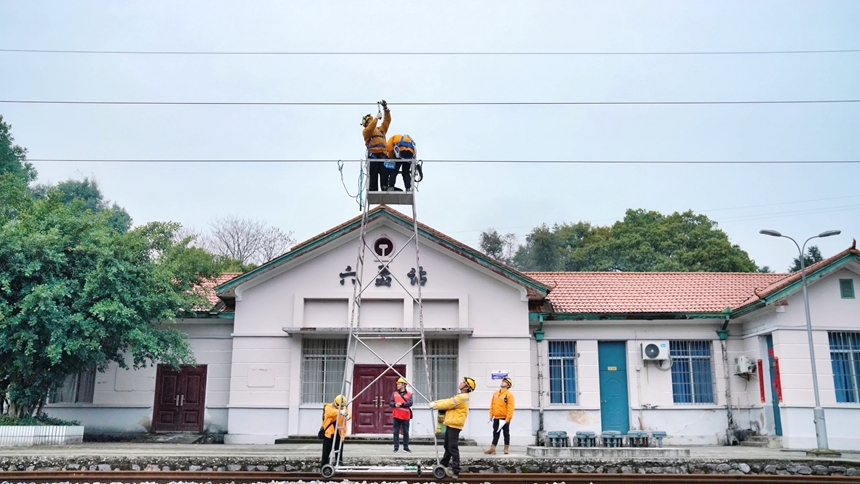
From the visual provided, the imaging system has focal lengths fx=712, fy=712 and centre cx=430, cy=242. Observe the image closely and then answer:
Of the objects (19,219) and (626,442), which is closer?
(626,442)

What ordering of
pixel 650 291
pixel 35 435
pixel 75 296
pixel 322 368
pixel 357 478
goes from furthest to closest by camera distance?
pixel 650 291, pixel 322 368, pixel 75 296, pixel 35 435, pixel 357 478

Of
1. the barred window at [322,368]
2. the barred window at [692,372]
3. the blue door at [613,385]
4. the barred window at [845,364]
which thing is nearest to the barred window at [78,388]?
the barred window at [322,368]

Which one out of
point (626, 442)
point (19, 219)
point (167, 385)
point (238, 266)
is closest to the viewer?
point (626, 442)

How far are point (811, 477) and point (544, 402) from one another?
8183mm

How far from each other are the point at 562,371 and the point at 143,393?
11.9 meters

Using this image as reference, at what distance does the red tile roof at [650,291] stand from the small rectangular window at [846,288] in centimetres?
239

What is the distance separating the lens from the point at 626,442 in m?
16.5

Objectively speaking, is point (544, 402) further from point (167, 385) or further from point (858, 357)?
point (167, 385)

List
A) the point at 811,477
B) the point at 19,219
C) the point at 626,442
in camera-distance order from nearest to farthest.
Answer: the point at 811,477 < the point at 626,442 < the point at 19,219

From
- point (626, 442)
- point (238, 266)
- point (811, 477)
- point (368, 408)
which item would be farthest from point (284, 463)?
point (238, 266)

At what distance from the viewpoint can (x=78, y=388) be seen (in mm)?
20391

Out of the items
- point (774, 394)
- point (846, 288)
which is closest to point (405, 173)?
point (774, 394)

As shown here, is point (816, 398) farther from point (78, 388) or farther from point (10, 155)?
point (10, 155)

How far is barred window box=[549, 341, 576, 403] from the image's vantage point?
20250 mm
